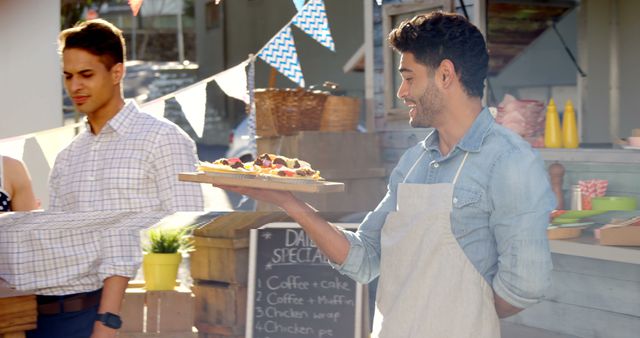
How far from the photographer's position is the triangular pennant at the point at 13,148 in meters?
2.46

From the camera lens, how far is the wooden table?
215cm

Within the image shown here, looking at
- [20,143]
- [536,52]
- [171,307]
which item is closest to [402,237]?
[20,143]

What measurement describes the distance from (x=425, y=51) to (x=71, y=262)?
101 centimetres

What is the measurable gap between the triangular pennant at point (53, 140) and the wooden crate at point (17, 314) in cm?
43

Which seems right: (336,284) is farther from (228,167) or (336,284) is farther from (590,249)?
(228,167)

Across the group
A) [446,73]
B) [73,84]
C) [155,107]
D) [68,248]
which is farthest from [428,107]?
[155,107]

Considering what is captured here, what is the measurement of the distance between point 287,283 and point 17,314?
70.6 inches

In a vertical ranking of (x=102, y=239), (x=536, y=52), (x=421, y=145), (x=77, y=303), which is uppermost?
(x=536, y=52)

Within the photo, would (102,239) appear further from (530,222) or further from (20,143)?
(530,222)

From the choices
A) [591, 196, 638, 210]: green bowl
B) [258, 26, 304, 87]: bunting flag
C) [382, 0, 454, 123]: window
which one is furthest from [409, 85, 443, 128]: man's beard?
[382, 0, 454, 123]: window

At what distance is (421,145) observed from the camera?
1885 mm

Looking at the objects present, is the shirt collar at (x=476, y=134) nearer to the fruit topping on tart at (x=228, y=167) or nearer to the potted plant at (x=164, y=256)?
the fruit topping on tart at (x=228, y=167)

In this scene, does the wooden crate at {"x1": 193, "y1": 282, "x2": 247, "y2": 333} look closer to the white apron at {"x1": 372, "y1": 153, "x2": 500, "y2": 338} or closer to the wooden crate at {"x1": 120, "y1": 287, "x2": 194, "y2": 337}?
the wooden crate at {"x1": 120, "y1": 287, "x2": 194, "y2": 337}

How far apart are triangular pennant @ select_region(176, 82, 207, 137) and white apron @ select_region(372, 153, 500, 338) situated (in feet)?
3.52
